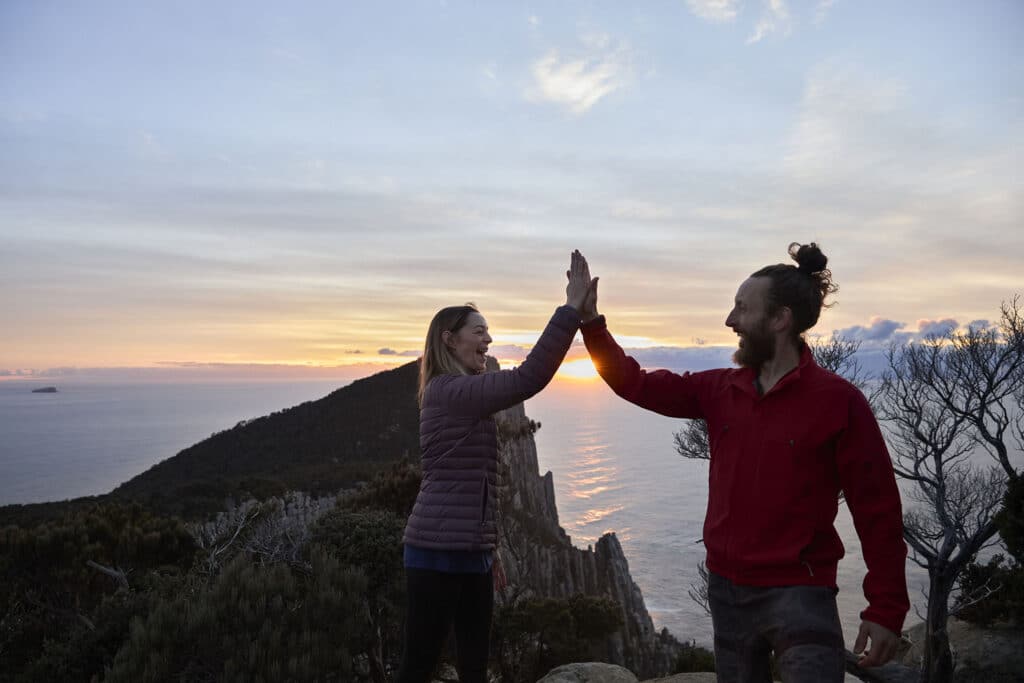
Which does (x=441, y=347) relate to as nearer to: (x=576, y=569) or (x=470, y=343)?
(x=470, y=343)

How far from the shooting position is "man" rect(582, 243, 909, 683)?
2342 millimetres

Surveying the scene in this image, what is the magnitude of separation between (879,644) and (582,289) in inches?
66.9

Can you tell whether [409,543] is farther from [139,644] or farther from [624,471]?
[624,471]

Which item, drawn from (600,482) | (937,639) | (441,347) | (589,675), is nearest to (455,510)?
(441,347)

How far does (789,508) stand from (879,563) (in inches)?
13.5

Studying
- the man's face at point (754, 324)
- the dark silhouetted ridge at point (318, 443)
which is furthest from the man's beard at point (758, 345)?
the dark silhouetted ridge at point (318, 443)

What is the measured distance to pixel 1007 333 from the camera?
46.2 ft

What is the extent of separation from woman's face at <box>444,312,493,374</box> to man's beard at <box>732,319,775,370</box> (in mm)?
1253

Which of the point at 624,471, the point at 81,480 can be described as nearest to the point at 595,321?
the point at 81,480

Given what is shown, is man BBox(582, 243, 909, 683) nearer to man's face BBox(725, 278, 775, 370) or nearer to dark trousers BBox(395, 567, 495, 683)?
man's face BBox(725, 278, 775, 370)

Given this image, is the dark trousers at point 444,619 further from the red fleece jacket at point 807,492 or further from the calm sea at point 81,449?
the calm sea at point 81,449

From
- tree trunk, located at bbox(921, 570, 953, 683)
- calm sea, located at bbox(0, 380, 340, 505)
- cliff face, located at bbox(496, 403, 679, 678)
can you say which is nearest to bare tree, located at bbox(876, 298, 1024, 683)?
tree trunk, located at bbox(921, 570, 953, 683)

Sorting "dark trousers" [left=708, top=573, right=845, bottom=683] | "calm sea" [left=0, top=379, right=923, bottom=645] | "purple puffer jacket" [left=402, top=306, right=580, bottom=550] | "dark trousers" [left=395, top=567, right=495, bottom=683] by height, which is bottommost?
"calm sea" [left=0, top=379, right=923, bottom=645]

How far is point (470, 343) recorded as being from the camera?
3338 millimetres
